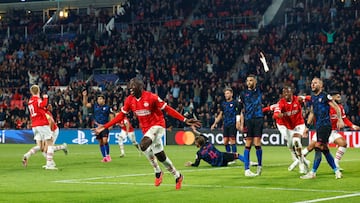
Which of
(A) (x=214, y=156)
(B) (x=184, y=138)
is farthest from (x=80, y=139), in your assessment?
(A) (x=214, y=156)

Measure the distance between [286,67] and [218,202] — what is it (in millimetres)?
30803

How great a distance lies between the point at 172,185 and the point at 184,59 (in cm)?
3177

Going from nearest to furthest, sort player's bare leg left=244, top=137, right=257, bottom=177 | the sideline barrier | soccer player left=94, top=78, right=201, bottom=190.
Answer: soccer player left=94, top=78, right=201, bottom=190
player's bare leg left=244, top=137, right=257, bottom=177
the sideline barrier

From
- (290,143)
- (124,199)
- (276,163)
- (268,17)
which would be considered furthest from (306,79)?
(124,199)

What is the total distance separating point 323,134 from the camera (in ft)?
62.5

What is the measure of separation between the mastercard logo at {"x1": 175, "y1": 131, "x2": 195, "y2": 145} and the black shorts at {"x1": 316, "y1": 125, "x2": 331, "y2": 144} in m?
23.0

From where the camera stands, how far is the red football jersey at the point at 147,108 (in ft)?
55.1

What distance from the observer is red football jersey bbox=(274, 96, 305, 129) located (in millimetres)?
21547

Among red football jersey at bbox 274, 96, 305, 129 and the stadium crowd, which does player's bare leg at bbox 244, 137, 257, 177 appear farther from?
the stadium crowd

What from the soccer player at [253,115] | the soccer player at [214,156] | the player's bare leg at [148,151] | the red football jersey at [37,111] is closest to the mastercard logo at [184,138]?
the soccer player at [214,156]

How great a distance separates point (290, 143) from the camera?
21.8 m

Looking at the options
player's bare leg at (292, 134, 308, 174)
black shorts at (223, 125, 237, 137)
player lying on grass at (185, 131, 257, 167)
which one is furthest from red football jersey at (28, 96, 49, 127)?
player's bare leg at (292, 134, 308, 174)

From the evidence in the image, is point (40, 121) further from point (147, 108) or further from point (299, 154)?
point (299, 154)

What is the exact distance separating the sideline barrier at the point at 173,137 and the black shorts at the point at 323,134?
1874 centimetres
